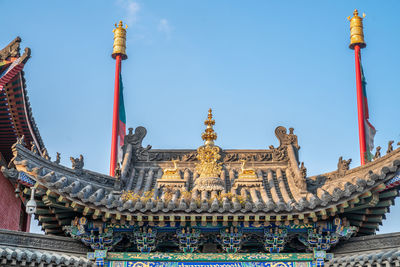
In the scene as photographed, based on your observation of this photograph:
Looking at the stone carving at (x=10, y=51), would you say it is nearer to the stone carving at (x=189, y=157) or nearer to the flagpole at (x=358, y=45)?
the stone carving at (x=189, y=157)

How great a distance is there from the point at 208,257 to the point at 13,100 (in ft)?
23.0

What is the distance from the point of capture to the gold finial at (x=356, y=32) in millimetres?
21797

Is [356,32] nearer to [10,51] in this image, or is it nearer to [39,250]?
[10,51]

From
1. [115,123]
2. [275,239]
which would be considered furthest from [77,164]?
[115,123]

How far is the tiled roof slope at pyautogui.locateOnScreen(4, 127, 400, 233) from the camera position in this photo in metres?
11.9

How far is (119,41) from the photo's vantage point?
2205 cm

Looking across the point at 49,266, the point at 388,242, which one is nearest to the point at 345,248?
the point at 388,242

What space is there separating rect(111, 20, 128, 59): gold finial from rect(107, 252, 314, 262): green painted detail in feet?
34.8

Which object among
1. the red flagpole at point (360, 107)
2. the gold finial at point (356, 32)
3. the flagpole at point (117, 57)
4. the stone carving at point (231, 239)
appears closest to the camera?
the stone carving at point (231, 239)

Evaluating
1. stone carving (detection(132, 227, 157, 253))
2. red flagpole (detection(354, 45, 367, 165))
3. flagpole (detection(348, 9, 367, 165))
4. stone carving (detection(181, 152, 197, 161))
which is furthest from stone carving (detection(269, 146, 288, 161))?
flagpole (detection(348, 9, 367, 165))

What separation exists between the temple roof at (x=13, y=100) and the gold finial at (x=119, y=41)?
202 inches

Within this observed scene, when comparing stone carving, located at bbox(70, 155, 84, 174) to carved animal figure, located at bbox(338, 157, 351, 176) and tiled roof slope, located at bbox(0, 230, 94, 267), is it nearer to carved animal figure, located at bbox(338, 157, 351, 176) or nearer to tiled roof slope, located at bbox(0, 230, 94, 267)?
tiled roof slope, located at bbox(0, 230, 94, 267)

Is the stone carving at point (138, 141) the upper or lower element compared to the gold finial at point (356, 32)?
lower

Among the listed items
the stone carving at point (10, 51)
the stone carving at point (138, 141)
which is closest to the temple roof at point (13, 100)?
the stone carving at point (10, 51)
